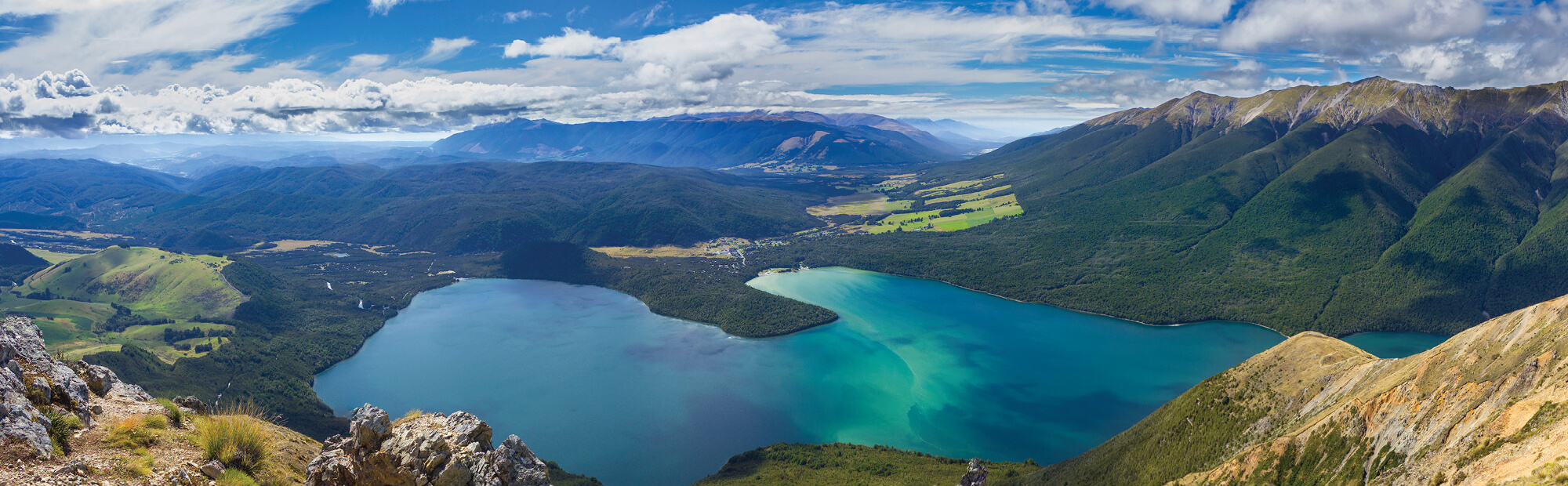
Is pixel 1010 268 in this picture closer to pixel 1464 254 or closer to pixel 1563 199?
pixel 1464 254

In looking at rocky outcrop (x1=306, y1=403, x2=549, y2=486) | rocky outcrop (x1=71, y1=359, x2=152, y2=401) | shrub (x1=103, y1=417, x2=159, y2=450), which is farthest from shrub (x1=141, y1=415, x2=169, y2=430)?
rocky outcrop (x1=306, y1=403, x2=549, y2=486)

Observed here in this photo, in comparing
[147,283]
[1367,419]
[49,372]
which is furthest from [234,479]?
[147,283]

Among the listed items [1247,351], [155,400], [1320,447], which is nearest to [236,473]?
[155,400]

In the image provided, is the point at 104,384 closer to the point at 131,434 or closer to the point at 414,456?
the point at 131,434

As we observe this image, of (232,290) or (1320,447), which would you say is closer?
(1320,447)

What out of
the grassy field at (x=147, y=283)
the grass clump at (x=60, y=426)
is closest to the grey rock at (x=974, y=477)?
the grass clump at (x=60, y=426)

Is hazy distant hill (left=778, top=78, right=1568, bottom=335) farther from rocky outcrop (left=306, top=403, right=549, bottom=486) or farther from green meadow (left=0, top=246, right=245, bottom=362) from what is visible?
green meadow (left=0, top=246, right=245, bottom=362)

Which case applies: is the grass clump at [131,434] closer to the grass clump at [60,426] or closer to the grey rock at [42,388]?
the grass clump at [60,426]
